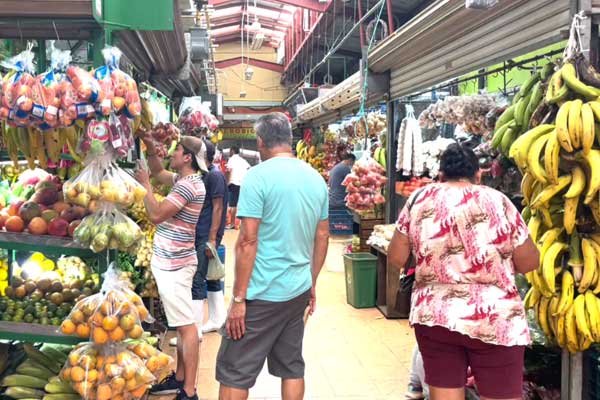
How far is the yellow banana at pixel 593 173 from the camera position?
281cm

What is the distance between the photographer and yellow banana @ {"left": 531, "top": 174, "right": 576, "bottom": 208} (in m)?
3.01

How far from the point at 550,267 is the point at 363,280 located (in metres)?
3.90

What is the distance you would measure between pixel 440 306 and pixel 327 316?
3.90 m

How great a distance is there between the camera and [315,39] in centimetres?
1250

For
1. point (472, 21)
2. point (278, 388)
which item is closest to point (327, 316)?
point (278, 388)

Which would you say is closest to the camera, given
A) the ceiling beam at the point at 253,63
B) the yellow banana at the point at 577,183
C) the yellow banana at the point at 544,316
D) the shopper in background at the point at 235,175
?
the yellow banana at the point at 577,183

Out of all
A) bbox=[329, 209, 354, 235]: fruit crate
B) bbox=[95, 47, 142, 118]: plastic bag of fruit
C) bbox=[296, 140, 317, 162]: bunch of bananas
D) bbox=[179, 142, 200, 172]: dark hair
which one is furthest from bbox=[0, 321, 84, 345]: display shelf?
bbox=[296, 140, 317, 162]: bunch of bananas

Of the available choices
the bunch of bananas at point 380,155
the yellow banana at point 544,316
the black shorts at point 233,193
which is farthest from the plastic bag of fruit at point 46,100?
the black shorts at point 233,193

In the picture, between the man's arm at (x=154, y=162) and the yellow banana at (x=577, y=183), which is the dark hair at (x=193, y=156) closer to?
the man's arm at (x=154, y=162)

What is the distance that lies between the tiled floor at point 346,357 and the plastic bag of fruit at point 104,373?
59.3 inches

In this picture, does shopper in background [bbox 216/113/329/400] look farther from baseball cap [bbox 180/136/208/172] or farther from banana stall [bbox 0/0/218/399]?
baseball cap [bbox 180/136/208/172]

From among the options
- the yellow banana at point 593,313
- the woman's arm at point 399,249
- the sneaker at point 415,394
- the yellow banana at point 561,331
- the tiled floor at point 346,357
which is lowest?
the tiled floor at point 346,357

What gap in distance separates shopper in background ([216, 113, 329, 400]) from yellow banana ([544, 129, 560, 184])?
1.13m

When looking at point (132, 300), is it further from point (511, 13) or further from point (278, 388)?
point (511, 13)
